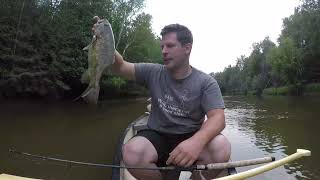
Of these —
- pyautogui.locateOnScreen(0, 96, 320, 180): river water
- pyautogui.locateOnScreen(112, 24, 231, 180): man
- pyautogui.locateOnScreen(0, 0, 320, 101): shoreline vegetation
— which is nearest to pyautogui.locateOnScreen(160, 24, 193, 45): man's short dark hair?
pyautogui.locateOnScreen(112, 24, 231, 180): man

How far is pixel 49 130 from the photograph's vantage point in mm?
12727

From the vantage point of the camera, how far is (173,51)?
3.35 m

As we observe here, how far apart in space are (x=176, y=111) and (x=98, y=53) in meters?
0.78

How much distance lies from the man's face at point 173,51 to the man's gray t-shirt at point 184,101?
0.15 m

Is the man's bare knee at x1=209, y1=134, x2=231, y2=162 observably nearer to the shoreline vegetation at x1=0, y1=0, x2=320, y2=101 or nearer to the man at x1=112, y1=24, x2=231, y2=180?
the man at x1=112, y1=24, x2=231, y2=180

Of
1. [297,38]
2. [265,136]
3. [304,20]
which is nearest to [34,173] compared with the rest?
[265,136]

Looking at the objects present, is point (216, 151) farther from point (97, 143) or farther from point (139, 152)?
point (97, 143)

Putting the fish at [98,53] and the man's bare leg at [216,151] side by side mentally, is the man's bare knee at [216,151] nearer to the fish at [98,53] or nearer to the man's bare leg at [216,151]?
the man's bare leg at [216,151]

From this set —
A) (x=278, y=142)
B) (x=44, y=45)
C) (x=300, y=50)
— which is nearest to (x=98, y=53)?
(x=278, y=142)

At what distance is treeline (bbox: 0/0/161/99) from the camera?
80.2 feet

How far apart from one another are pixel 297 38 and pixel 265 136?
47420mm

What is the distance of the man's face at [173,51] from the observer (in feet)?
11.0

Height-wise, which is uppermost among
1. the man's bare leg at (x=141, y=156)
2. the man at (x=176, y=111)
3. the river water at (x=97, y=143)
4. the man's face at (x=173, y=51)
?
the man's face at (x=173, y=51)

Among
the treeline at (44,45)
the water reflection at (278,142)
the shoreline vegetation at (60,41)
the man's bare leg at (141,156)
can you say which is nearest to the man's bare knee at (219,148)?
the man's bare leg at (141,156)
